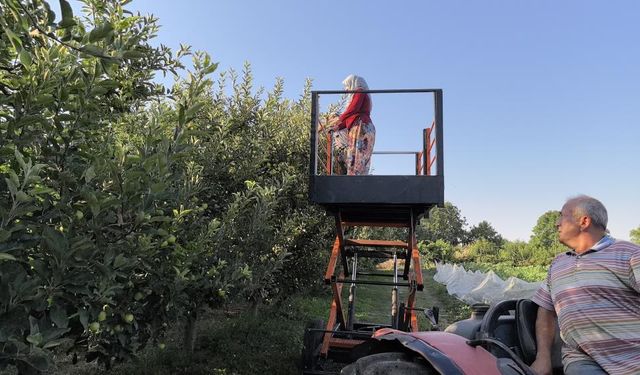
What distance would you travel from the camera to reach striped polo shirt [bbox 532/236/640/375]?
2467 mm

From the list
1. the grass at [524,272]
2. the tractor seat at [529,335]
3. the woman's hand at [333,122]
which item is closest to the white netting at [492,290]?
the grass at [524,272]

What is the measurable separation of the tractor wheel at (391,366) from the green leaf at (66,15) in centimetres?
210

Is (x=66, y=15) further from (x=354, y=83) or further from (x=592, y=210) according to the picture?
(x=354, y=83)

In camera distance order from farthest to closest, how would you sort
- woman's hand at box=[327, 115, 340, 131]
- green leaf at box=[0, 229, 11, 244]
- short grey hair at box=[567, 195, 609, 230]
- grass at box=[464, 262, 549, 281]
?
grass at box=[464, 262, 549, 281]
woman's hand at box=[327, 115, 340, 131]
short grey hair at box=[567, 195, 609, 230]
green leaf at box=[0, 229, 11, 244]

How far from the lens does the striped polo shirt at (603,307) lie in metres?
2.47

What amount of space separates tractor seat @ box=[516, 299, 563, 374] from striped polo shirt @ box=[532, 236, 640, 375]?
0.19m

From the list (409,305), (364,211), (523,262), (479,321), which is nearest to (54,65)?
(479,321)

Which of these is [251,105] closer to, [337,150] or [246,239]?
[337,150]

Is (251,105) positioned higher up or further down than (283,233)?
higher up

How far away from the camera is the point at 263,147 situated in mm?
5570

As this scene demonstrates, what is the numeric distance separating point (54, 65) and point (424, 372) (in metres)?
2.29

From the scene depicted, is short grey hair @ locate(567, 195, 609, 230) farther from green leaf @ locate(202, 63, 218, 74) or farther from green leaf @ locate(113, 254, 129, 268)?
green leaf @ locate(113, 254, 129, 268)

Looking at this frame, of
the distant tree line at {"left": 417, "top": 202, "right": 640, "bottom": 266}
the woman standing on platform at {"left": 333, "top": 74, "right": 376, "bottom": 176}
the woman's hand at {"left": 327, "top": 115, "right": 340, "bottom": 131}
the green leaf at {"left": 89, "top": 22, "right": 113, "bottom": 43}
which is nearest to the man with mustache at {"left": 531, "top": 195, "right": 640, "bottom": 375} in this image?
the green leaf at {"left": 89, "top": 22, "right": 113, "bottom": 43}

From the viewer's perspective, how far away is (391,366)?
2.54m
